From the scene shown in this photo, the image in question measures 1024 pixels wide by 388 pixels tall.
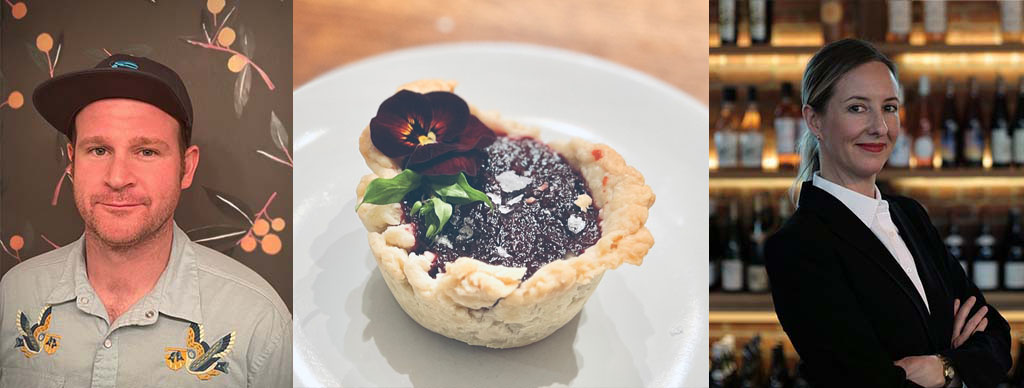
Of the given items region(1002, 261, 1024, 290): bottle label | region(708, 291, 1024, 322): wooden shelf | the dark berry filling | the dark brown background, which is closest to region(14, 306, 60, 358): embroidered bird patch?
the dark brown background

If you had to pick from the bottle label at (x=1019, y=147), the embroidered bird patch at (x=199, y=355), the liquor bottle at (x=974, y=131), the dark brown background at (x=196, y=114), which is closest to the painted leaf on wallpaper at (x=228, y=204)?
the dark brown background at (x=196, y=114)

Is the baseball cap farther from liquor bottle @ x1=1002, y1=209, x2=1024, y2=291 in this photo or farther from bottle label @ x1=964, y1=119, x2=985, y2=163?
liquor bottle @ x1=1002, y1=209, x2=1024, y2=291

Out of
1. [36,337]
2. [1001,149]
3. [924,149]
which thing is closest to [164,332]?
[36,337]

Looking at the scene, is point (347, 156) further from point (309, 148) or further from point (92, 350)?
point (92, 350)

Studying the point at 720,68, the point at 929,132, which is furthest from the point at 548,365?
the point at 929,132

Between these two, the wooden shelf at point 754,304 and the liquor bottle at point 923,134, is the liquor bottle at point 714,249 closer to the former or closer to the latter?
the wooden shelf at point 754,304

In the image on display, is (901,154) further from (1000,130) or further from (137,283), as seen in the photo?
(137,283)
